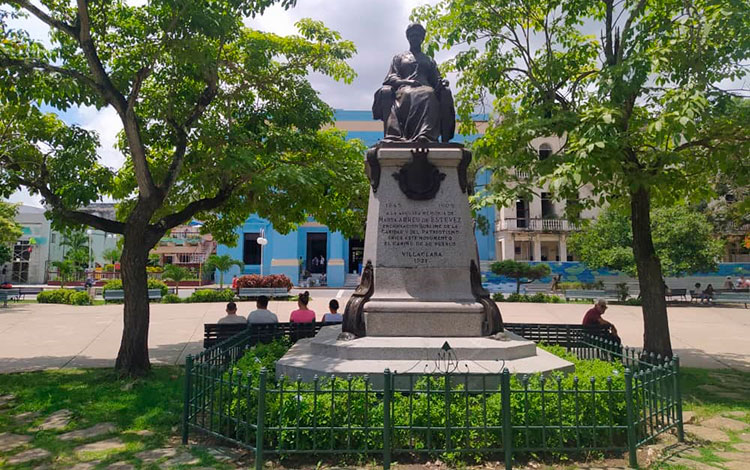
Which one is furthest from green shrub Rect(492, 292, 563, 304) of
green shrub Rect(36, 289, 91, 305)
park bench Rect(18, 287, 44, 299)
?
park bench Rect(18, 287, 44, 299)

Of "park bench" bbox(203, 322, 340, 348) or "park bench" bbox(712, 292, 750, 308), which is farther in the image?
"park bench" bbox(712, 292, 750, 308)

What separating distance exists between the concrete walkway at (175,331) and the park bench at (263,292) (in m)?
2.62

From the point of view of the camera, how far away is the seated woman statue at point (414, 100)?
7621 mm

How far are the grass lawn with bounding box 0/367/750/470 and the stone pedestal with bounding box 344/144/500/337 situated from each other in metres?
2.34

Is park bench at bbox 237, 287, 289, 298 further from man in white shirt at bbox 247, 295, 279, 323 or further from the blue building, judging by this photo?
man in white shirt at bbox 247, 295, 279, 323

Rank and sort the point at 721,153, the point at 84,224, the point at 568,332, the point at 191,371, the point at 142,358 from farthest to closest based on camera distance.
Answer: the point at 568,332 → the point at 84,224 → the point at 142,358 → the point at 721,153 → the point at 191,371

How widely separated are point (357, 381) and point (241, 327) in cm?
505

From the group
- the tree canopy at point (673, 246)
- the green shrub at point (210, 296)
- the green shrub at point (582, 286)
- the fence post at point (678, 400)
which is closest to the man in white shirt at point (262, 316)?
the fence post at point (678, 400)

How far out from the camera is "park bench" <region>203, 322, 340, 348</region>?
9.30 metres

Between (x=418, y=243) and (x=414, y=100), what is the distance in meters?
2.31

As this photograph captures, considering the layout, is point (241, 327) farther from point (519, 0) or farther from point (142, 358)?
point (519, 0)

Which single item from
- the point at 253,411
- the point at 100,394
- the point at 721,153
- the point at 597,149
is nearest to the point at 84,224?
the point at 100,394

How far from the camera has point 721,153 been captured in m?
7.78

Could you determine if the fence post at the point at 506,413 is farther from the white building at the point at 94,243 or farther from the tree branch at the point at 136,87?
the white building at the point at 94,243
